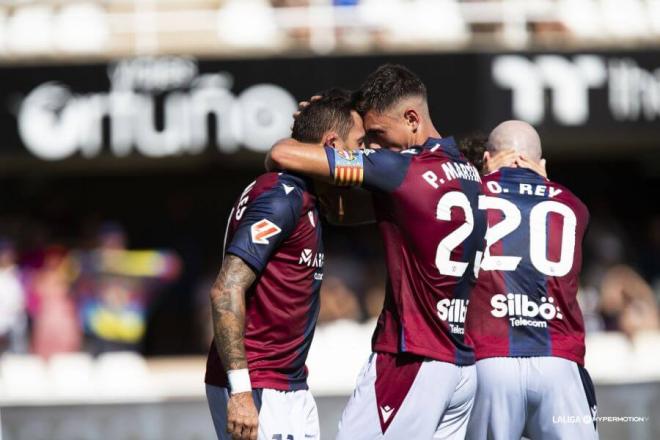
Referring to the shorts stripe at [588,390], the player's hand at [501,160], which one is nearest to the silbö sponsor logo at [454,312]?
the shorts stripe at [588,390]

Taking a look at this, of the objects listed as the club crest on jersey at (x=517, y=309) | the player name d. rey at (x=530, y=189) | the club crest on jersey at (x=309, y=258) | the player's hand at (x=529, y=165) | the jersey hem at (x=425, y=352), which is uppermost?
the player's hand at (x=529, y=165)

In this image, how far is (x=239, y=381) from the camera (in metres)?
4.51

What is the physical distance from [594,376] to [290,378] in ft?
16.7

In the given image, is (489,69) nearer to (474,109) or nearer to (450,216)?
(474,109)

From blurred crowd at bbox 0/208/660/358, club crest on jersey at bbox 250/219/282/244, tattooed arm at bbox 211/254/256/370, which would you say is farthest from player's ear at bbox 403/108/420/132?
blurred crowd at bbox 0/208/660/358

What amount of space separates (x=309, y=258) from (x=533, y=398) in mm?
1237

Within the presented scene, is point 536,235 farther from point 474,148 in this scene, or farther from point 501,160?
point 474,148

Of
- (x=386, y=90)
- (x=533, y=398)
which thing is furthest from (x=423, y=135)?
(x=533, y=398)

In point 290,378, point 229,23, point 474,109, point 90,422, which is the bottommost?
point 90,422

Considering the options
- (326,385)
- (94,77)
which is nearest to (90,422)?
(326,385)

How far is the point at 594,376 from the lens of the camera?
9352 mm

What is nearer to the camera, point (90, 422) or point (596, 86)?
point (90, 422)

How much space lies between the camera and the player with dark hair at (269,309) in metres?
4.54

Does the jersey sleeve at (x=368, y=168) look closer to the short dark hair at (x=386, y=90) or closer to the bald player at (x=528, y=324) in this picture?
the short dark hair at (x=386, y=90)
